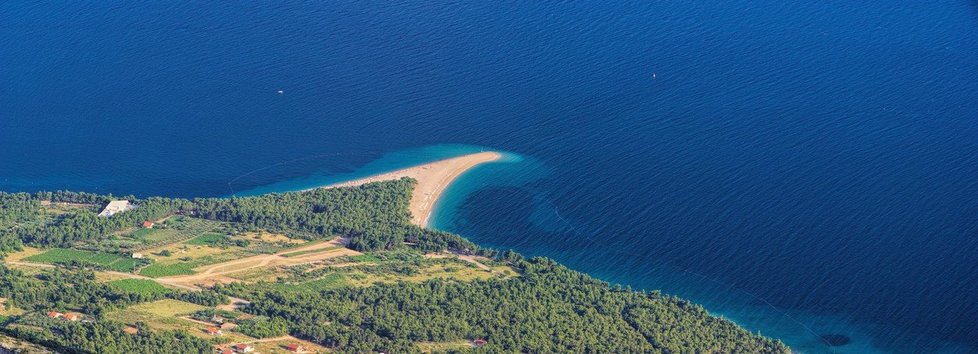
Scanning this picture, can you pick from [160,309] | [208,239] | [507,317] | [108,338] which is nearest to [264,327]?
[160,309]

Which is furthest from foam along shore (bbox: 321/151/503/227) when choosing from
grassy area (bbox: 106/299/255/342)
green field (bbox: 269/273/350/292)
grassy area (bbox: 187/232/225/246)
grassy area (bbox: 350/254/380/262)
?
grassy area (bbox: 106/299/255/342)

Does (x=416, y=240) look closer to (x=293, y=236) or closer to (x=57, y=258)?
(x=293, y=236)

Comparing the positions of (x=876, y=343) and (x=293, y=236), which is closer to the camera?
(x=876, y=343)

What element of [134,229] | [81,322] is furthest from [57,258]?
[81,322]

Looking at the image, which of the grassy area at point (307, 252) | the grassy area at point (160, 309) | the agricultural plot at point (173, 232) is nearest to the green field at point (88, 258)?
the agricultural plot at point (173, 232)

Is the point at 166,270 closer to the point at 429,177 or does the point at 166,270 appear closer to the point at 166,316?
the point at 166,316

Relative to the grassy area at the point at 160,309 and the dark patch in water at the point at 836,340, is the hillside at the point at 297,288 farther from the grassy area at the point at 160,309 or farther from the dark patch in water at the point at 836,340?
the dark patch in water at the point at 836,340
